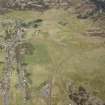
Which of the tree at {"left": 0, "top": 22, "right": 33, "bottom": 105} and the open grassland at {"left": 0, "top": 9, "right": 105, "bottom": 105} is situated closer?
the tree at {"left": 0, "top": 22, "right": 33, "bottom": 105}

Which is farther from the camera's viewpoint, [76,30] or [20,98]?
[76,30]

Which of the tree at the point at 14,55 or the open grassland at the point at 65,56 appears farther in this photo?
the open grassland at the point at 65,56

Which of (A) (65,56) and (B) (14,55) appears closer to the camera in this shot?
(B) (14,55)

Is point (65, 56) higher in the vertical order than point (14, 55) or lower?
lower

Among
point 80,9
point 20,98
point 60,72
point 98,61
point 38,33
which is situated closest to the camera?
point 20,98

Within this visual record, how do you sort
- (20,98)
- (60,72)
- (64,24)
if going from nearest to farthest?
(20,98) → (60,72) → (64,24)

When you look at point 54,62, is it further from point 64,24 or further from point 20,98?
point 64,24

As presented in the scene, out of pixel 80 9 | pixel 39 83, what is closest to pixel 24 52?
pixel 39 83
